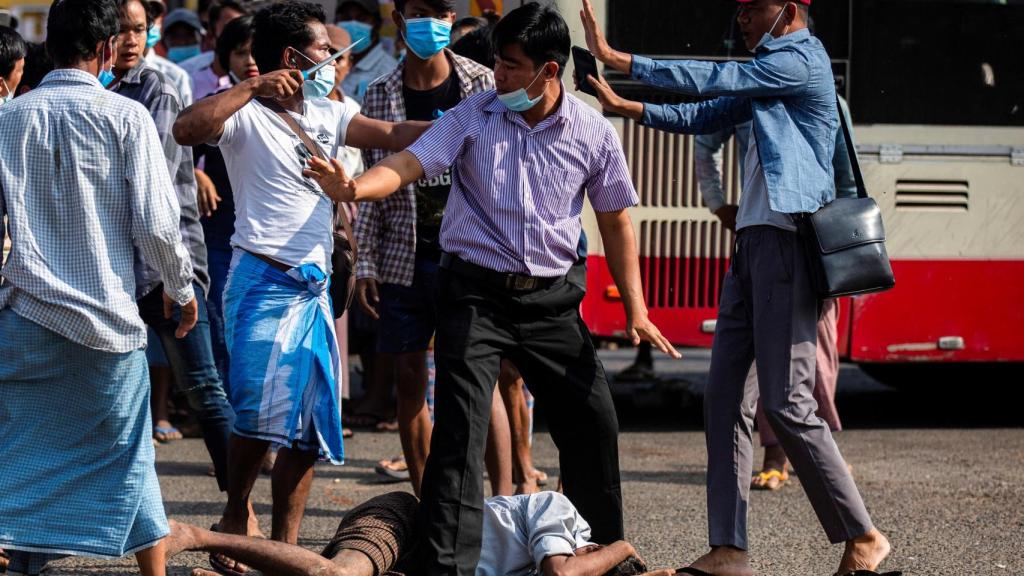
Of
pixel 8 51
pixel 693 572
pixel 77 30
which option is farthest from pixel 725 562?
pixel 8 51

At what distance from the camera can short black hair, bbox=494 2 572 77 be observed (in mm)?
4551

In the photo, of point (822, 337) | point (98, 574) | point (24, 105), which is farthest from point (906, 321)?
point (24, 105)

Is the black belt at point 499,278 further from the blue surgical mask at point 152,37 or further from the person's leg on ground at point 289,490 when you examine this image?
the blue surgical mask at point 152,37

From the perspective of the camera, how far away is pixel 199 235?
19.1ft

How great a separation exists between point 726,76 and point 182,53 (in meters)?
6.32

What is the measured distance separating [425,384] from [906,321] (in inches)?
132

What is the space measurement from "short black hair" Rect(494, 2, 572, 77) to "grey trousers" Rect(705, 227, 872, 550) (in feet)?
3.04

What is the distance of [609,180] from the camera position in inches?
186

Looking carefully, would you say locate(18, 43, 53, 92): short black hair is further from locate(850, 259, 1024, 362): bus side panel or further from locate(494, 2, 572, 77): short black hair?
locate(850, 259, 1024, 362): bus side panel

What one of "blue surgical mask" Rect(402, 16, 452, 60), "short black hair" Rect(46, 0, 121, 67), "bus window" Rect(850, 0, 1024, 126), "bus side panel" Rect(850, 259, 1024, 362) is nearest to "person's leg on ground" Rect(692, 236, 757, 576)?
"blue surgical mask" Rect(402, 16, 452, 60)

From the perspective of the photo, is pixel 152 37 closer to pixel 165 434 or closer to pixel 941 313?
pixel 165 434

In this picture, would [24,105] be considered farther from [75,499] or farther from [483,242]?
[483,242]

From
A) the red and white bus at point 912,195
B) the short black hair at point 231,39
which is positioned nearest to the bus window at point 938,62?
the red and white bus at point 912,195

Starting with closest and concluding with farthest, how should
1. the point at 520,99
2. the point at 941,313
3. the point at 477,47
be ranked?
1. the point at 520,99
2. the point at 477,47
3. the point at 941,313
